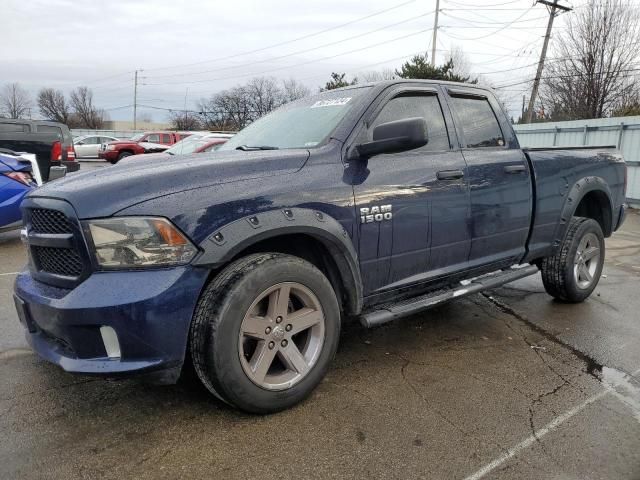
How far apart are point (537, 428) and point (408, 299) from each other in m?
1.18

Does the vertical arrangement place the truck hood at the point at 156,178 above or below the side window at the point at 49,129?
below

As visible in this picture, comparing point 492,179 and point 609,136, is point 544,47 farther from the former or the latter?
point 492,179

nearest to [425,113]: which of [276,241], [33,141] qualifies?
[276,241]

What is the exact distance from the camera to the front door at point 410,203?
3.24m

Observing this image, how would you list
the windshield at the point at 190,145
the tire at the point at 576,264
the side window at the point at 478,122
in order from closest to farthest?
1. the side window at the point at 478,122
2. the tire at the point at 576,264
3. the windshield at the point at 190,145

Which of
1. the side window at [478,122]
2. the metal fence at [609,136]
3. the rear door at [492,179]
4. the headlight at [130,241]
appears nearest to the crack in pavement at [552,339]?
the rear door at [492,179]

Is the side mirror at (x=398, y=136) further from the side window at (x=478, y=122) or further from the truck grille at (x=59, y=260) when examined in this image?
the truck grille at (x=59, y=260)

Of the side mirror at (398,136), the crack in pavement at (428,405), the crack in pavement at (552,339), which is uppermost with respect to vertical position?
the side mirror at (398,136)

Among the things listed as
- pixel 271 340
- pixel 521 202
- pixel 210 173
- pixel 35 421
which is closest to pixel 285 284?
pixel 271 340

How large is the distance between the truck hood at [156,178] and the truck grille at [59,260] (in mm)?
249

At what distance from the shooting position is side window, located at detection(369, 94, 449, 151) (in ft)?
11.9

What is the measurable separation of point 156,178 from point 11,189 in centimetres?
586

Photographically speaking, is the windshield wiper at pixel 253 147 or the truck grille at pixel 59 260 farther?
the windshield wiper at pixel 253 147

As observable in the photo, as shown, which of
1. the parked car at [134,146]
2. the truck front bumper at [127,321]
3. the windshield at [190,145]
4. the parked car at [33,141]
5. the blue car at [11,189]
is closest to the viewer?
the truck front bumper at [127,321]
